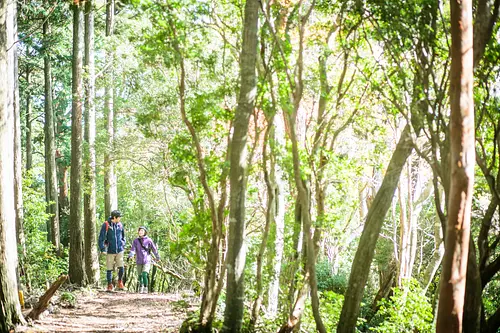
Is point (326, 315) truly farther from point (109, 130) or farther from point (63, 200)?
point (63, 200)

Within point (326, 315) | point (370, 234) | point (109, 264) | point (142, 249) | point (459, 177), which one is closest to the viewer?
point (459, 177)

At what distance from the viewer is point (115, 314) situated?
1070 centimetres

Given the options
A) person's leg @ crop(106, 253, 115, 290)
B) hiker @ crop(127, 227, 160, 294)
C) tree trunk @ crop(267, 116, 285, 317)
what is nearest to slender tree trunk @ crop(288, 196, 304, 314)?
tree trunk @ crop(267, 116, 285, 317)

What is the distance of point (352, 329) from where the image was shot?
852 centimetres

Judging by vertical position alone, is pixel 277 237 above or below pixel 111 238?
above

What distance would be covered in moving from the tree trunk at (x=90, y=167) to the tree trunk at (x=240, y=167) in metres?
7.87

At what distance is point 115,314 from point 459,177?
771 centimetres

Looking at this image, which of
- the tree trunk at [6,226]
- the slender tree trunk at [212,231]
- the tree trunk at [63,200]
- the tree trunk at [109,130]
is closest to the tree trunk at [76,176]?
the tree trunk at [109,130]

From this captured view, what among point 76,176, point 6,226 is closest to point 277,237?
point 6,226

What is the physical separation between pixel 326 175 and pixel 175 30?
3.28 m

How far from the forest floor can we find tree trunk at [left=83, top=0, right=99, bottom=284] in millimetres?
1509

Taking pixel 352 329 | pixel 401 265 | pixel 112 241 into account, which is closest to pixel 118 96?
pixel 112 241

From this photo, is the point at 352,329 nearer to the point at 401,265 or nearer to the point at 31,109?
the point at 401,265

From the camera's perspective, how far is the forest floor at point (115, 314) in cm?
908
